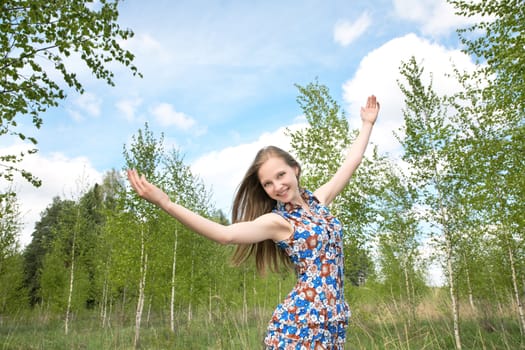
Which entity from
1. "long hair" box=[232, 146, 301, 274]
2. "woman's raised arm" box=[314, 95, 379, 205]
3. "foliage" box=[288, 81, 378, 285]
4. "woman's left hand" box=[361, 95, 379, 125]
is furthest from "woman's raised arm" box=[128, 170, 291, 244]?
"foliage" box=[288, 81, 378, 285]

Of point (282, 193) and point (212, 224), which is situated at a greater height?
point (282, 193)

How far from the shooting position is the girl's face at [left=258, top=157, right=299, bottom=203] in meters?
2.50

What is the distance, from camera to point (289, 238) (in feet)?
7.57

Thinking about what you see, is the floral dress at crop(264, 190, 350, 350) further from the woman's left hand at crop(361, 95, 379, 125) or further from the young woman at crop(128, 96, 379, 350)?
the woman's left hand at crop(361, 95, 379, 125)

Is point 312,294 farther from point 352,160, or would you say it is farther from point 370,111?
point 370,111

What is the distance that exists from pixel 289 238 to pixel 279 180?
377 mm

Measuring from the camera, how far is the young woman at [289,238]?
2084 mm

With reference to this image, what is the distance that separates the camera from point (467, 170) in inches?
413

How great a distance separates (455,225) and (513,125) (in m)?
4.02

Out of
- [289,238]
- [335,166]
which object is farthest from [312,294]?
[335,166]

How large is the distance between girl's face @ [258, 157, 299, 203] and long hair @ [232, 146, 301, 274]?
80 millimetres

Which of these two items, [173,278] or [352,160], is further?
[173,278]

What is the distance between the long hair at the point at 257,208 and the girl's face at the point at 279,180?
8 cm

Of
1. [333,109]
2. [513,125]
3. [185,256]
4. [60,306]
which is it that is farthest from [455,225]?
[60,306]
